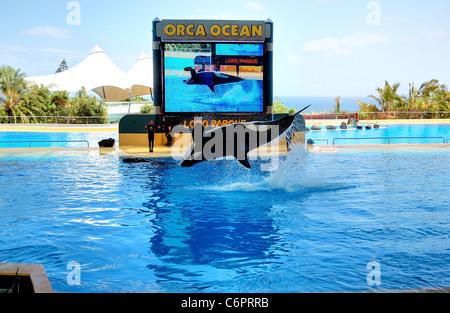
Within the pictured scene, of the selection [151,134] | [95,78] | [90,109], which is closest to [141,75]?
[95,78]

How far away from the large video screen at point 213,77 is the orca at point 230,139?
34.8 ft

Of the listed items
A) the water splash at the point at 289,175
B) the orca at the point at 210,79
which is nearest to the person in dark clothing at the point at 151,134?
the orca at the point at 210,79

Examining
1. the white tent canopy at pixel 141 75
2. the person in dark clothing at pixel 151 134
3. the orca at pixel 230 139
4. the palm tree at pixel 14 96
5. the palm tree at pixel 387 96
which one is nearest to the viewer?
the orca at pixel 230 139

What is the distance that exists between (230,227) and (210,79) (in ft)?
46.5

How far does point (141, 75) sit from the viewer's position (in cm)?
6281

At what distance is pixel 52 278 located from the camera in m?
6.49

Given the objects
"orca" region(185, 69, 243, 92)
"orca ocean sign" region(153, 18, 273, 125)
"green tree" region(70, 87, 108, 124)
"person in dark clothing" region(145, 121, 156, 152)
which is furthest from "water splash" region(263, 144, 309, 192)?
"green tree" region(70, 87, 108, 124)

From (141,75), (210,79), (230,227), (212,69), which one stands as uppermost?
(141,75)

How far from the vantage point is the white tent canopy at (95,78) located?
183 feet

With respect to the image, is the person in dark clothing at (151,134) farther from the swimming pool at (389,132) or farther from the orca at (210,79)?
the swimming pool at (389,132)

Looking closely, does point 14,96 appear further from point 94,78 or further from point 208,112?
point 208,112

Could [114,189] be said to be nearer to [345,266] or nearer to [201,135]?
[201,135]
